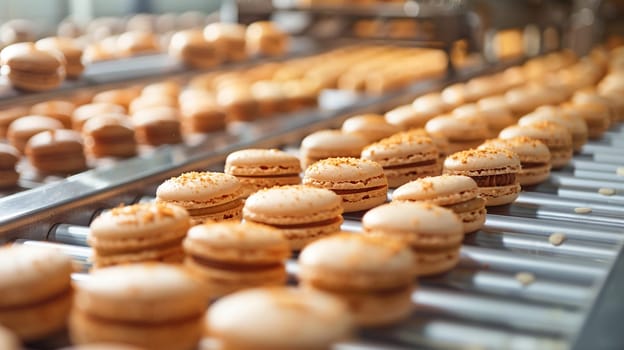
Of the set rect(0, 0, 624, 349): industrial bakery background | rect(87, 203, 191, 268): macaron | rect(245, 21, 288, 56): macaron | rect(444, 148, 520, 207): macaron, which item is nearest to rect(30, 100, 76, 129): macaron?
rect(0, 0, 624, 349): industrial bakery background

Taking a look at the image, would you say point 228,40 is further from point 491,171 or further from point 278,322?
point 278,322

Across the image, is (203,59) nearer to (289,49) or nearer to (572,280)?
(289,49)

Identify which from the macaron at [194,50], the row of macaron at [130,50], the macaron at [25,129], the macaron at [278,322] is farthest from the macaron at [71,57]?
the macaron at [278,322]

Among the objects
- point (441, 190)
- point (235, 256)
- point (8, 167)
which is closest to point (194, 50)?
point (8, 167)

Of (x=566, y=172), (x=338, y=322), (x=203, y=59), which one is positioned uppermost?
(x=203, y=59)

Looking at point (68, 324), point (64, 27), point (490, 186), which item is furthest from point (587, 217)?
point (64, 27)

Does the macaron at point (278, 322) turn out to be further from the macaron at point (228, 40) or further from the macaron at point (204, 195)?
the macaron at point (228, 40)
